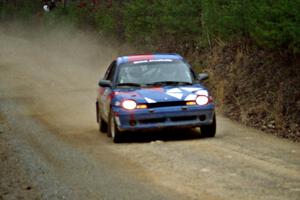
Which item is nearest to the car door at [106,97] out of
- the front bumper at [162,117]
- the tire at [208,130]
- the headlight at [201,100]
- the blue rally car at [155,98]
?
the blue rally car at [155,98]

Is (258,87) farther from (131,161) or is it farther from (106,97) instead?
(131,161)

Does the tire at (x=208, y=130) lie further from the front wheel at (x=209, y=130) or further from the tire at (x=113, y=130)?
the tire at (x=113, y=130)

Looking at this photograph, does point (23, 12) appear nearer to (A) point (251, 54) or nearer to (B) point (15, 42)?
(B) point (15, 42)

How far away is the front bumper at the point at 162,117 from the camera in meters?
14.4

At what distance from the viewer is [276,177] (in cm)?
1048

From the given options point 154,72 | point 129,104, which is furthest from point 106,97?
point 129,104

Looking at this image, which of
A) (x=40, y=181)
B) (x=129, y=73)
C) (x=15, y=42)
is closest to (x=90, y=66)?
(x=15, y=42)

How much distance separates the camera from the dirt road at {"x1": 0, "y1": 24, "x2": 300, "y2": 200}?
32.4 feet

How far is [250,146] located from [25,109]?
1052 cm

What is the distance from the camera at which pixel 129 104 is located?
14492mm

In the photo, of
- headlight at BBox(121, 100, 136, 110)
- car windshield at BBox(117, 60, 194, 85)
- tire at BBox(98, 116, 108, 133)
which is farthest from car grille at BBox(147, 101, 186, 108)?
tire at BBox(98, 116, 108, 133)

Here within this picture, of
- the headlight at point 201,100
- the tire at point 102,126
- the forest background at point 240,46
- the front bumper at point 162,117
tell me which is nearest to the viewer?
the front bumper at point 162,117

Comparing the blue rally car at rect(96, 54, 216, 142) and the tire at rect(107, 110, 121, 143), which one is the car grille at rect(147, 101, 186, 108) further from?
the tire at rect(107, 110, 121, 143)

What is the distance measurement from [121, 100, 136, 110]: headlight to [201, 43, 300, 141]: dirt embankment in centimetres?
318
